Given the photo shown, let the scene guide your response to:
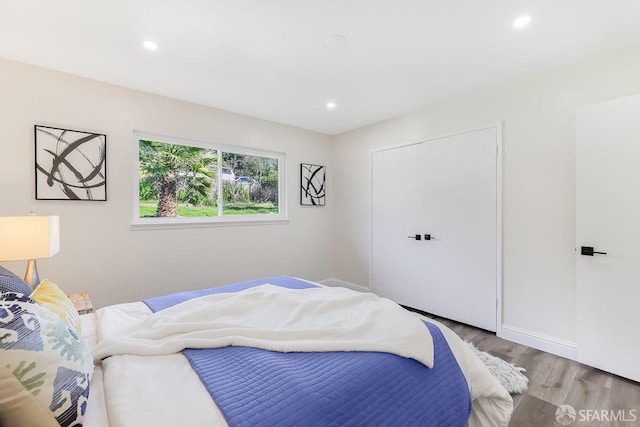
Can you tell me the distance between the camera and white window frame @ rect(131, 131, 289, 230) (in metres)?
2.82

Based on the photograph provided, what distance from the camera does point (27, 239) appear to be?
1.78 m

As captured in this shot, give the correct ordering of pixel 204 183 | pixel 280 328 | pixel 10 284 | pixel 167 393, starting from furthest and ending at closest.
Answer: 1. pixel 204 183
2. pixel 280 328
3. pixel 10 284
4. pixel 167 393

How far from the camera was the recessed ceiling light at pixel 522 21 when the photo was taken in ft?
5.74

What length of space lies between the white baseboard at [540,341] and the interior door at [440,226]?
151mm

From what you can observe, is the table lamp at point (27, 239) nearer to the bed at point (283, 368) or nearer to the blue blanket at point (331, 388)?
the bed at point (283, 368)

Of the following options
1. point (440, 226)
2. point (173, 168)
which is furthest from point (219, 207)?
point (440, 226)

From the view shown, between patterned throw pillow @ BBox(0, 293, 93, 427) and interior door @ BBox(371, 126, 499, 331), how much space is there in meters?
3.01

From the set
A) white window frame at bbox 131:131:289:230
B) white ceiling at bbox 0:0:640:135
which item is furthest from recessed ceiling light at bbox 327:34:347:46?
white window frame at bbox 131:131:289:230

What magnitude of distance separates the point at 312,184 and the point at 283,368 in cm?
326

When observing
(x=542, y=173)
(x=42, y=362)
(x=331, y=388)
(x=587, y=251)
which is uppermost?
(x=542, y=173)

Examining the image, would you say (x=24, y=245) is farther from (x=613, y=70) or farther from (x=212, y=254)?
(x=613, y=70)

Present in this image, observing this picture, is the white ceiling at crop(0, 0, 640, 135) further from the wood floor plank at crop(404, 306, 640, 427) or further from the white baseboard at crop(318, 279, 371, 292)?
the white baseboard at crop(318, 279, 371, 292)

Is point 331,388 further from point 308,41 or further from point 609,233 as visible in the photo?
point 609,233

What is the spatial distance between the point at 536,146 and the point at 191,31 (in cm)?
284
